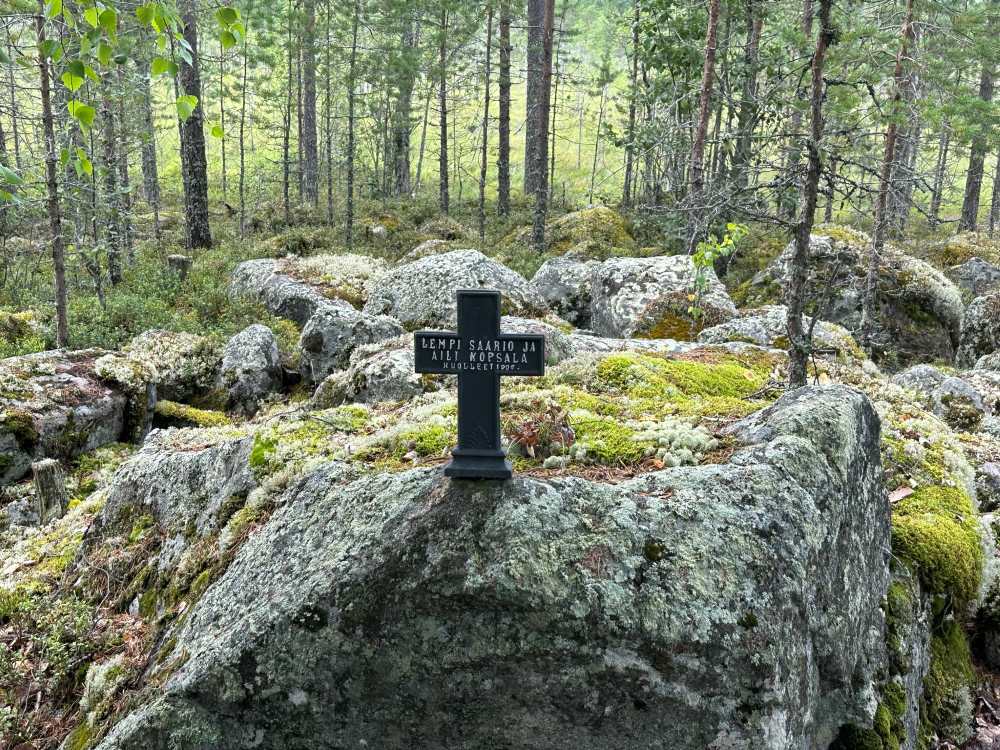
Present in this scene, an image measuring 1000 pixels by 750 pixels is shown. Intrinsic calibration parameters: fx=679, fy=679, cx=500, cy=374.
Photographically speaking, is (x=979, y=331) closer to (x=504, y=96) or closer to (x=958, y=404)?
(x=958, y=404)

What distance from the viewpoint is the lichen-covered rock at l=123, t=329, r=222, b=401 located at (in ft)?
35.5

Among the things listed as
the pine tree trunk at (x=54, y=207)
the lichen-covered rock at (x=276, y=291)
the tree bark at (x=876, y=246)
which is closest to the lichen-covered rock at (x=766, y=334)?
the tree bark at (x=876, y=246)

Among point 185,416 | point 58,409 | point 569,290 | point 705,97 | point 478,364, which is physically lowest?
point 185,416

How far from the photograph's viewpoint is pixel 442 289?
10766mm

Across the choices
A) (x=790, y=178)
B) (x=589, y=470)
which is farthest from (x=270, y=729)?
(x=790, y=178)

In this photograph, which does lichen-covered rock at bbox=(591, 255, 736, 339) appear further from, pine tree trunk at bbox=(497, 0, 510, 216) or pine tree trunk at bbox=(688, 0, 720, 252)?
pine tree trunk at bbox=(497, 0, 510, 216)

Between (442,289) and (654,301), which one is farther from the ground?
(442,289)

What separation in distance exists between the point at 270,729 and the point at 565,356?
5.92 meters

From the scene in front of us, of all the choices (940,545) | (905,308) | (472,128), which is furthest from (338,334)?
(472,128)

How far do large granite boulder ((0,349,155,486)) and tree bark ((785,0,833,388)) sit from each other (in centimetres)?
878

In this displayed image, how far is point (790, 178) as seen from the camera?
5664mm

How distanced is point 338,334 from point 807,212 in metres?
6.89

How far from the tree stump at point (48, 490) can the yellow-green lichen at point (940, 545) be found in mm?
8077

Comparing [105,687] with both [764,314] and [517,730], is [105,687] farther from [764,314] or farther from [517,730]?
[764,314]
